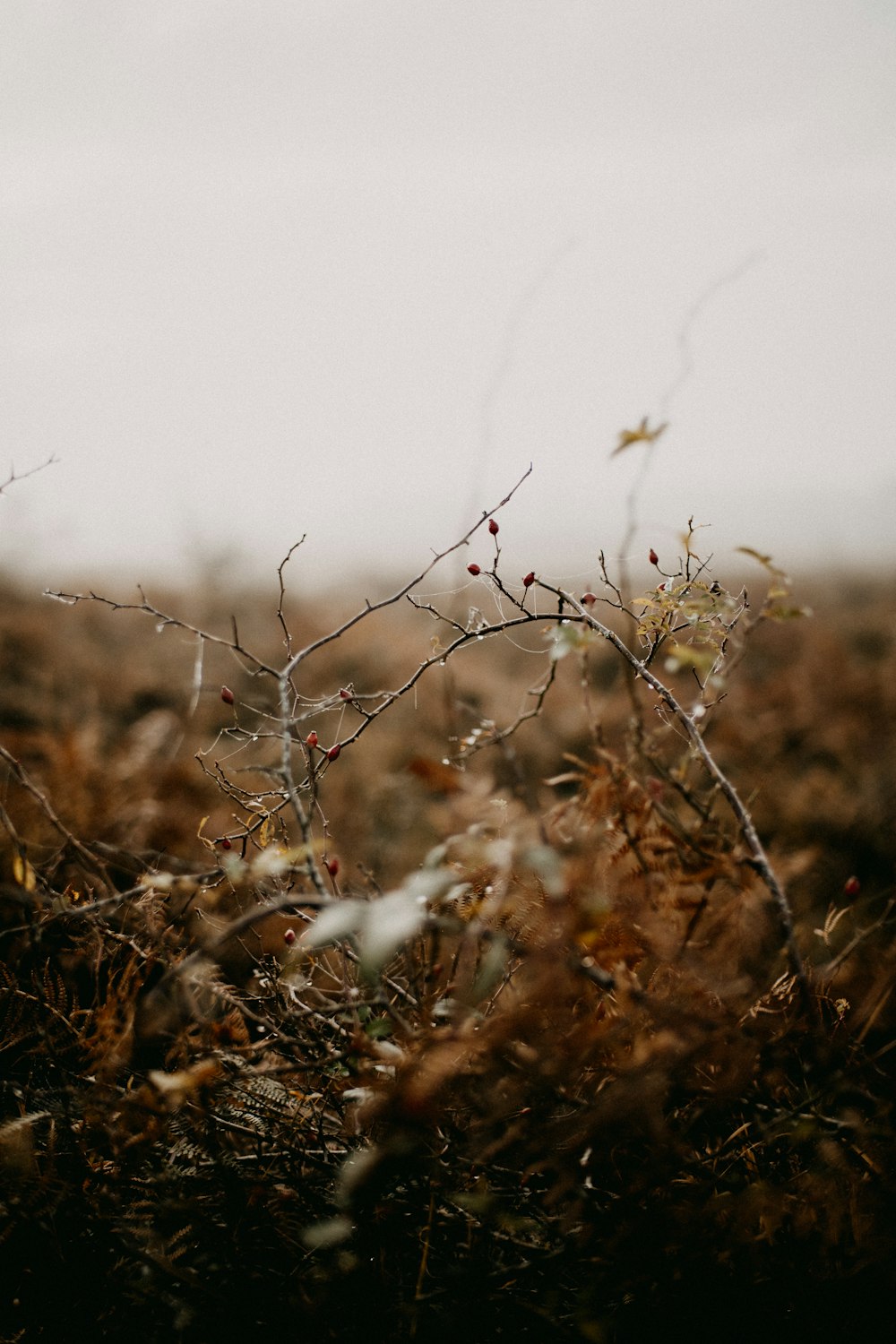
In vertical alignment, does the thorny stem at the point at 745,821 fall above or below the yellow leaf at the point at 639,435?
below

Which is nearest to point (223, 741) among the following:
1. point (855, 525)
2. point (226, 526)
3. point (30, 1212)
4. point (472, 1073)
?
point (30, 1212)

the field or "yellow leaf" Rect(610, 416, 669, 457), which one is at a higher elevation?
"yellow leaf" Rect(610, 416, 669, 457)

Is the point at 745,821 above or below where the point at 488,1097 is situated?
above

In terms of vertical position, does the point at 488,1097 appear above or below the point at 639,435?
below

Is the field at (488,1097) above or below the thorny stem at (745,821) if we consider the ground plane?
below

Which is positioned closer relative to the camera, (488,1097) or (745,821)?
(488,1097)

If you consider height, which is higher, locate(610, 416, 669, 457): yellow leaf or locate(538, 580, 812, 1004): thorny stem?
locate(610, 416, 669, 457): yellow leaf

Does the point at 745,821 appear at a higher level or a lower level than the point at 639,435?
lower

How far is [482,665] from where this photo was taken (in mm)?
7289

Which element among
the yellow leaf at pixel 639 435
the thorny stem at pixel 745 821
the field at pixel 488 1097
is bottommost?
the field at pixel 488 1097

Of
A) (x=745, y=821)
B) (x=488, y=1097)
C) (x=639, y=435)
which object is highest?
(x=639, y=435)

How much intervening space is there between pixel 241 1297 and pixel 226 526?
954 cm

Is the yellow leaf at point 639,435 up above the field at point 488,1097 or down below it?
above

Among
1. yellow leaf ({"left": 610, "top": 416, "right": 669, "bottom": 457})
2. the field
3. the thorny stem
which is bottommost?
the field
